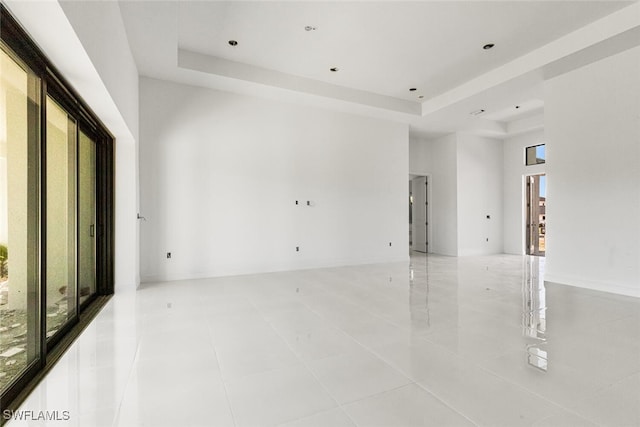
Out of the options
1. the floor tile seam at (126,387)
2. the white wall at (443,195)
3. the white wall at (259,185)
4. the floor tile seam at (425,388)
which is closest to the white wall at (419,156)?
the white wall at (443,195)

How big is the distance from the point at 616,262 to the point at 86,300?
7.26 meters

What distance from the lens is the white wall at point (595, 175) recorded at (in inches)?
183

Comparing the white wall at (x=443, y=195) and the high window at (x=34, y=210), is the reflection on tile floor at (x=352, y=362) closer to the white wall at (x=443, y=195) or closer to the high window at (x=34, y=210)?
the high window at (x=34, y=210)

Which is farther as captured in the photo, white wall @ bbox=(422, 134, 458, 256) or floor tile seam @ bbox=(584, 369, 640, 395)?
white wall @ bbox=(422, 134, 458, 256)

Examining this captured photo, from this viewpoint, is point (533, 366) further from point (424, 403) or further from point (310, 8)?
point (310, 8)

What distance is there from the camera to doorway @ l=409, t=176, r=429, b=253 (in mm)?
10008

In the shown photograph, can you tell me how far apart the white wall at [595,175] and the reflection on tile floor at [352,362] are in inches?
28.1

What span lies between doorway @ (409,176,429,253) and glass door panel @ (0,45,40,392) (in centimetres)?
934

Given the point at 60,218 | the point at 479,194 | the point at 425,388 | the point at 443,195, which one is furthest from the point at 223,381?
the point at 479,194

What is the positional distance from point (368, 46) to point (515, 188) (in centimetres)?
695

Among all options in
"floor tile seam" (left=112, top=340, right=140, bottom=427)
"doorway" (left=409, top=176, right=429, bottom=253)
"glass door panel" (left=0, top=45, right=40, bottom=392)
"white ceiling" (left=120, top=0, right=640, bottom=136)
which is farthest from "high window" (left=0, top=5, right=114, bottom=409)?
"doorway" (left=409, top=176, right=429, bottom=253)

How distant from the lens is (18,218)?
6.87 ft

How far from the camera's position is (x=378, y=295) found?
4555 mm

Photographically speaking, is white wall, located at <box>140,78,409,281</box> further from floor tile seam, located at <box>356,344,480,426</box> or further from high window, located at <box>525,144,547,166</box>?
floor tile seam, located at <box>356,344,480,426</box>
